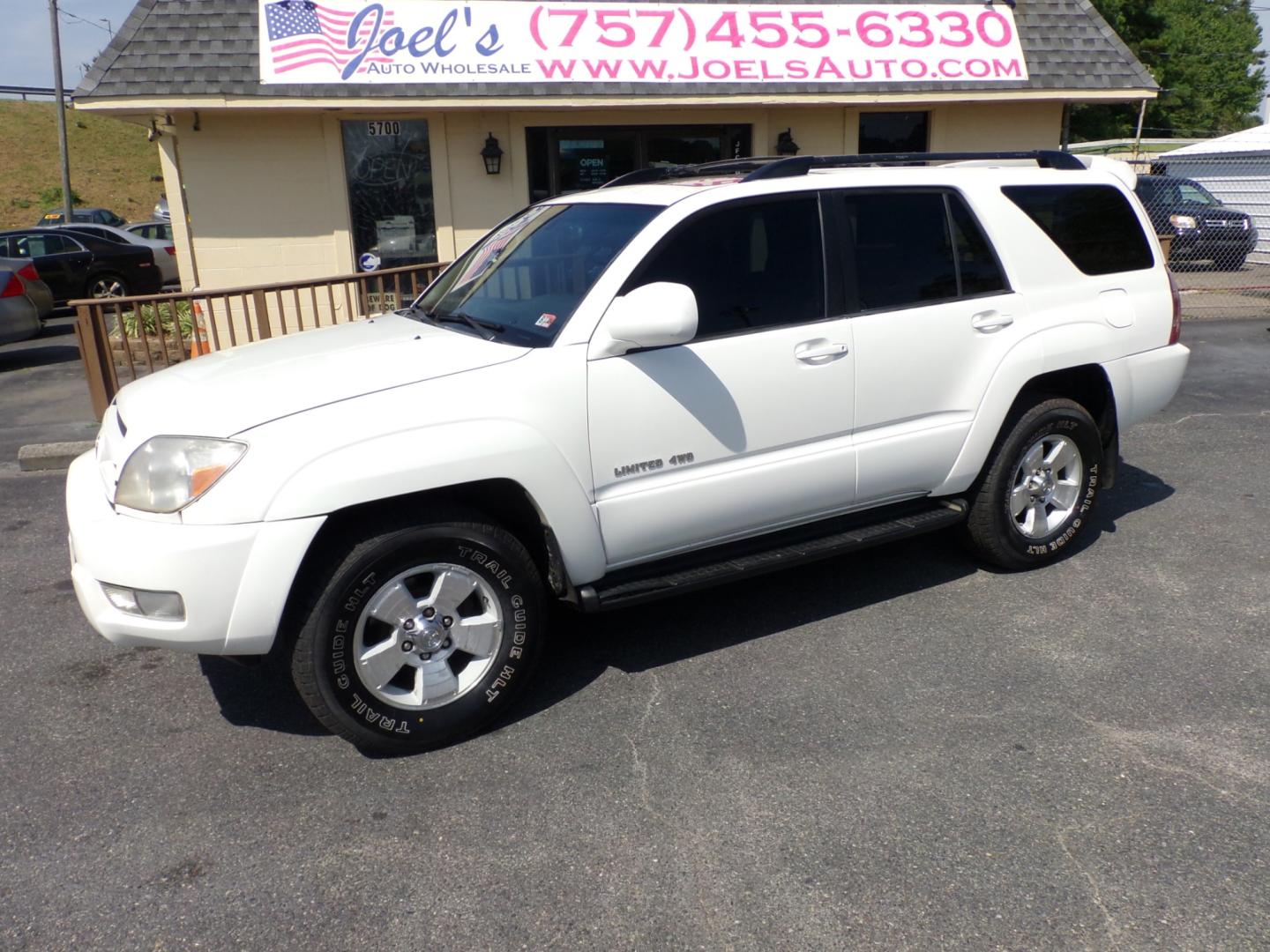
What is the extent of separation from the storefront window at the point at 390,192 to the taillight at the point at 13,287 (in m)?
4.52

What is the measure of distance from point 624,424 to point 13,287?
38.4ft

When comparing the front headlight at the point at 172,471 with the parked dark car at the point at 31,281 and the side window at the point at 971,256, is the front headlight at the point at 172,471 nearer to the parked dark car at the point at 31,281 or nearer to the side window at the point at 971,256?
the side window at the point at 971,256

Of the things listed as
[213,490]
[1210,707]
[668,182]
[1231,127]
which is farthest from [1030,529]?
[1231,127]

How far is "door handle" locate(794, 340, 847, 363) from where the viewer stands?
4.00 metres

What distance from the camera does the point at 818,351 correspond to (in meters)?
4.04

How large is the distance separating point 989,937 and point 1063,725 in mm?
1173

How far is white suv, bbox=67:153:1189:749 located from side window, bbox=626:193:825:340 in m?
0.01

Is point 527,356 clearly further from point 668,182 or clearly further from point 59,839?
point 59,839

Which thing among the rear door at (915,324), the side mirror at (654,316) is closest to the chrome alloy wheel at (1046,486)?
the rear door at (915,324)

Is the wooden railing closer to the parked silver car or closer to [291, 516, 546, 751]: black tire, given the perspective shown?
the parked silver car

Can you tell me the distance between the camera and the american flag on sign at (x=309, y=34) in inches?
409

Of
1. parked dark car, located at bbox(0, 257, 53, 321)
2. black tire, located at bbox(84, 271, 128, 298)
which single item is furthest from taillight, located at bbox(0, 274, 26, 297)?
black tire, located at bbox(84, 271, 128, 298)

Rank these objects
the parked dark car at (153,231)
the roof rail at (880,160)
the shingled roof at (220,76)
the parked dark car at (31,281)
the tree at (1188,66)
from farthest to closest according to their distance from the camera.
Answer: the tree at (1188,66), the parked dark car at (153,231), the parked dark car at (31,281), the shingled roof at (220,76), the roof rail at (880,160)

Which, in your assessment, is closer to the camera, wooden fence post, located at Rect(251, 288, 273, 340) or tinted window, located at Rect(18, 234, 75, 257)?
wooden fence post, located at Rect(251, 288, 273, 340)
